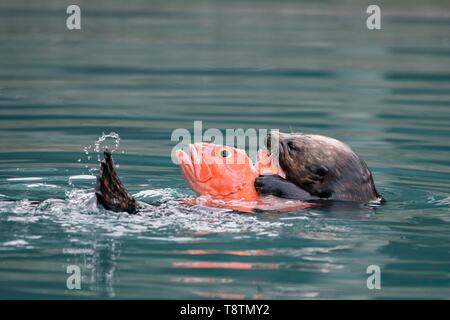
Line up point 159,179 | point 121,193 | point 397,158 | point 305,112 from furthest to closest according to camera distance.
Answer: point 305,112 < point 397,158 < point 159,179 < point 121,193

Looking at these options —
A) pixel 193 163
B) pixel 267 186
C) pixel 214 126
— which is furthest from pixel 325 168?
pixel 214 126

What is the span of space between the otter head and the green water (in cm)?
22

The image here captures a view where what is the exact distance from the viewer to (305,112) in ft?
39.8

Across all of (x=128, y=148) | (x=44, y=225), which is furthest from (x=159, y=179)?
(x=44, y=225)

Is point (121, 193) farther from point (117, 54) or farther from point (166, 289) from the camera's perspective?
point (117, 54)

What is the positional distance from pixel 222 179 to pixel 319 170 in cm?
75

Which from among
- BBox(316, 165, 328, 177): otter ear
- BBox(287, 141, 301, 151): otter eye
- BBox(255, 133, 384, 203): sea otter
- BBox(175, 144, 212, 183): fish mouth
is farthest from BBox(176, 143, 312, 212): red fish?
BBox(287, 141, 301, 151): otter eye

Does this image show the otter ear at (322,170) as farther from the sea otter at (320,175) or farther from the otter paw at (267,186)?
the otter paw at (267,186)

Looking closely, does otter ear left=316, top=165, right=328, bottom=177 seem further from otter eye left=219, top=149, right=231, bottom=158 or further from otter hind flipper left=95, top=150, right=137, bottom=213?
otter hind flipper left=95, top=150, right=137, bottom=213

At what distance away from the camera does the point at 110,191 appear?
657cm

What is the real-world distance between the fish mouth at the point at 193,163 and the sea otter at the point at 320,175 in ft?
1.41

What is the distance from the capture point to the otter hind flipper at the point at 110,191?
21.2ft
